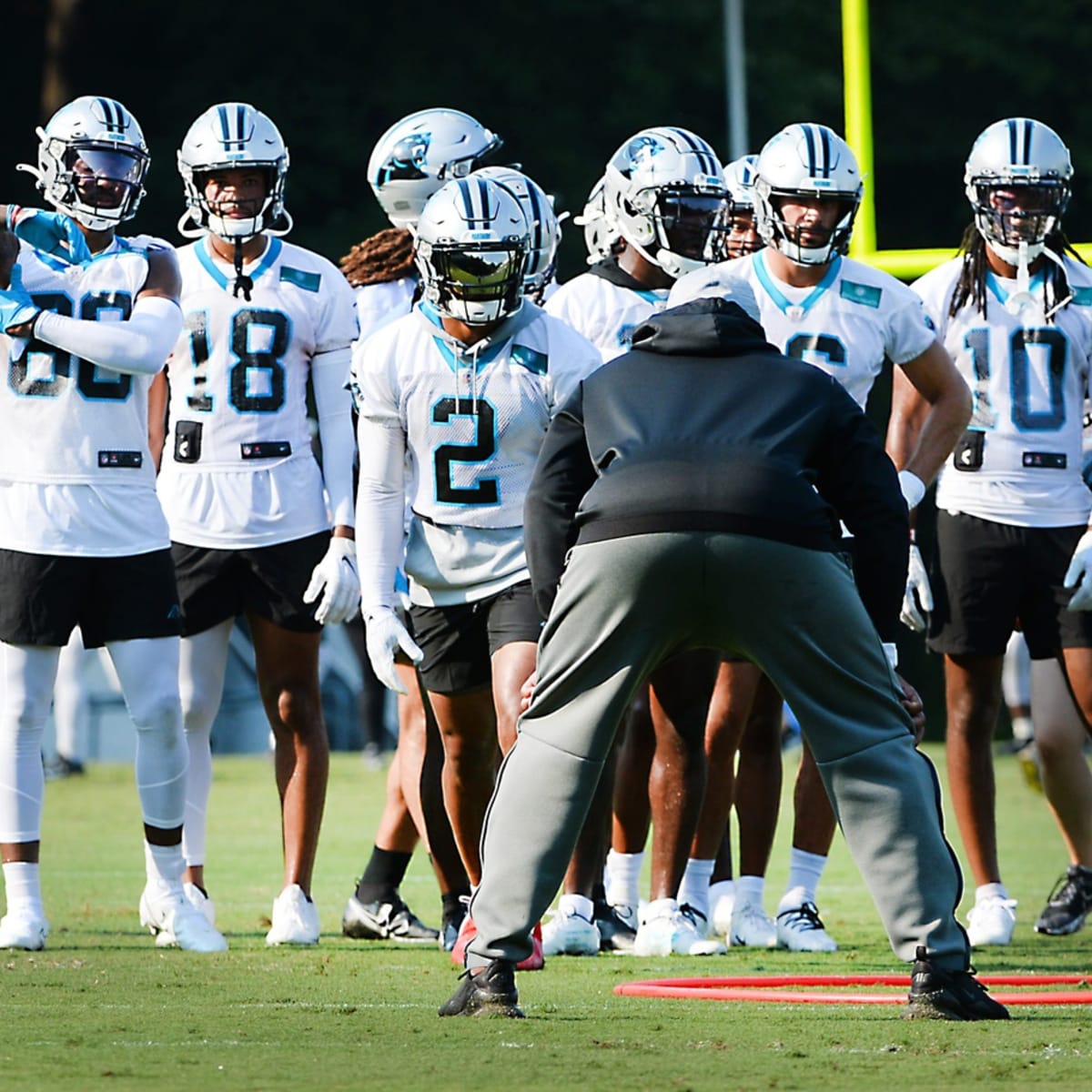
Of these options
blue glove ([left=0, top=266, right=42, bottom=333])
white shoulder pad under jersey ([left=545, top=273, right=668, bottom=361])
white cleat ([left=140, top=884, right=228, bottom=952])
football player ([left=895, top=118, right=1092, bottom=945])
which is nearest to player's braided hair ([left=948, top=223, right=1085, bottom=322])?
football player ([left=895, top=118, right=1092, bottom=945])

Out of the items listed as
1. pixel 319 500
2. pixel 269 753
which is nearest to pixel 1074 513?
pixel 319 500

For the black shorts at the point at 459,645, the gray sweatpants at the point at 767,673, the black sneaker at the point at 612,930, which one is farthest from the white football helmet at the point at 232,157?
the gray sweatpants at the point at 767,673

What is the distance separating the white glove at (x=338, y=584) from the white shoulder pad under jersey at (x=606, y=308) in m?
1.05

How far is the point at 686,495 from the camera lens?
5.23 m

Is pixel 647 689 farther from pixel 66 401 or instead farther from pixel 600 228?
pixel 66 401

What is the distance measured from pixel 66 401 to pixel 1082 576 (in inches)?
119

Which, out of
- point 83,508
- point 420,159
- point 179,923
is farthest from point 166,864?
point 420,159

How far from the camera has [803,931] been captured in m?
7.40

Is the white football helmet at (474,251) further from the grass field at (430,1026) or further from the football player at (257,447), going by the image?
the grass field at (430,1026)

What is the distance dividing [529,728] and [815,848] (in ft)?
7.97

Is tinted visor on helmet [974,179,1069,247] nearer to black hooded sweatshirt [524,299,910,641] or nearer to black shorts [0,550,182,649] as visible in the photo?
black hooded sweatshirt [524,299,910,641]

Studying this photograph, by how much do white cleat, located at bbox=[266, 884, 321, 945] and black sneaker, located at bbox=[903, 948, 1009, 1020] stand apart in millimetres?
2476

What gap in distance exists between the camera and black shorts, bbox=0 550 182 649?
23.1 ft

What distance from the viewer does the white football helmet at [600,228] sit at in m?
7.95
